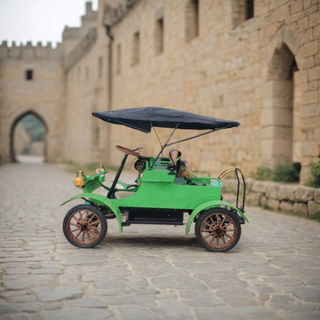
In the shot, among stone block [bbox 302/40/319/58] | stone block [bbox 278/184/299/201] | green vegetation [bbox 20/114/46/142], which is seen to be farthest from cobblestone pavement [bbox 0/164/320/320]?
green vegetation [bbox 20/114/46/142]

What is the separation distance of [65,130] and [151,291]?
32947 mm

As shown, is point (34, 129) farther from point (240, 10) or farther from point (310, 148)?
point (310, 148)

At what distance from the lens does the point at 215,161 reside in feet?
39.0

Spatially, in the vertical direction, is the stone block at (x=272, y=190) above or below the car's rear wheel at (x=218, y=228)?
above

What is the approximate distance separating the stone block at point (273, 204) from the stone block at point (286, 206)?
0.30 feet

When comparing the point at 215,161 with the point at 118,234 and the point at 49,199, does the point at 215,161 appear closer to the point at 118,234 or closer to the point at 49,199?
the point at 49,199

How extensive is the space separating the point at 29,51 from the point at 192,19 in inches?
982

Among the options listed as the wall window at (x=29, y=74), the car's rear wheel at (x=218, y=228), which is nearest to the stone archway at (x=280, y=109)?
the car's rear wheel at (x=218, y=228)

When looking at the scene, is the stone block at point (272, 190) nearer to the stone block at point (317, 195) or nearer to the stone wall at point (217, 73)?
the stone wall at point (217, 73)

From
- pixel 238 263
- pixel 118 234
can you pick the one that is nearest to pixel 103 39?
pixel 118 234

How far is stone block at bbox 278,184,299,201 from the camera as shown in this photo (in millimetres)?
8336

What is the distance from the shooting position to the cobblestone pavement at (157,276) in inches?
132

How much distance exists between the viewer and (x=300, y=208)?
26.9 feet

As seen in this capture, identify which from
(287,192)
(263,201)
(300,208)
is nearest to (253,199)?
(263,201)
